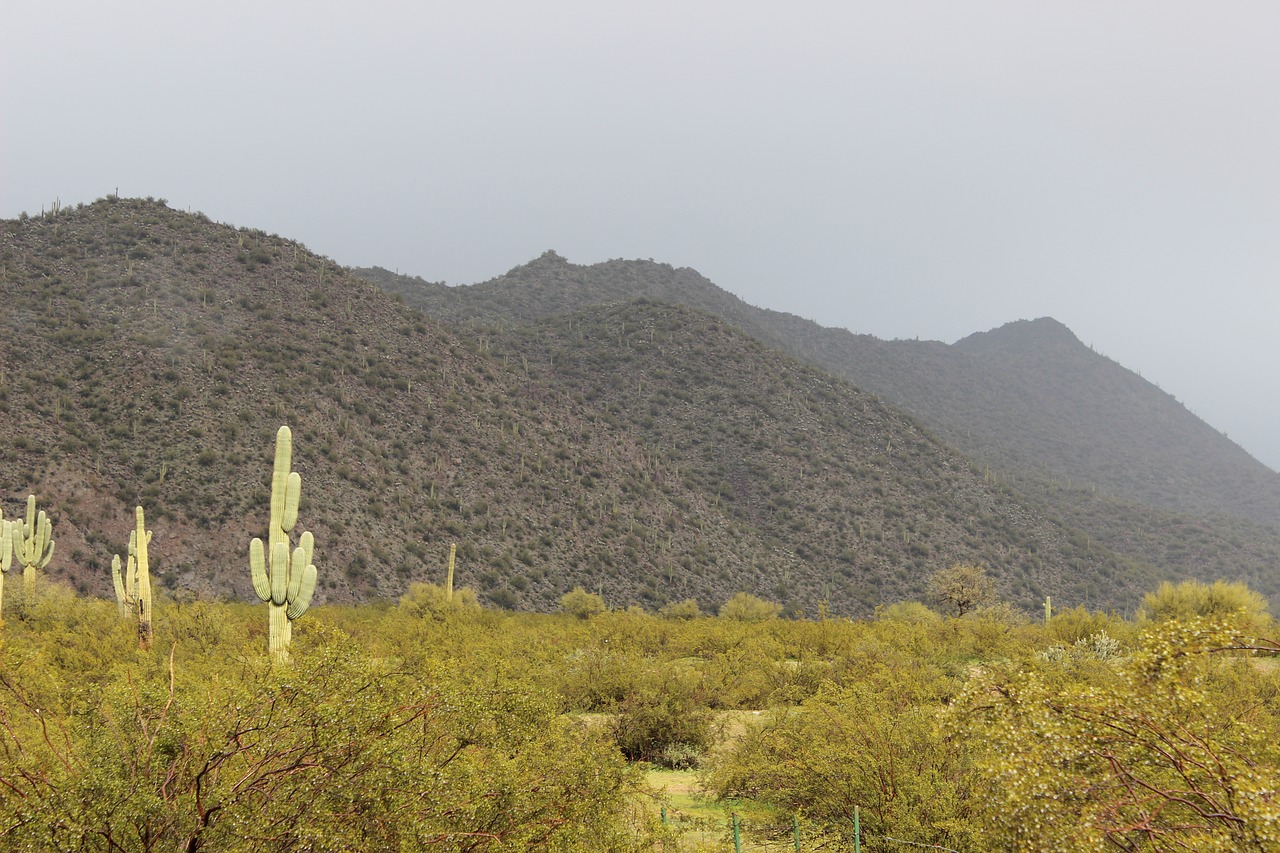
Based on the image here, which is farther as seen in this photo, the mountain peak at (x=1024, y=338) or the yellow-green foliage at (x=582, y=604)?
the mountain peak at (x=1024, y=338)

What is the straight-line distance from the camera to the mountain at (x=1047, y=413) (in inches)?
2643

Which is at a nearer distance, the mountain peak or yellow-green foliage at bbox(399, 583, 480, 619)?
yellow-green foliage at bbox(399, 583, 480, 619)

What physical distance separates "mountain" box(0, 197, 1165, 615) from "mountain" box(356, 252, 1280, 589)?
12.4 meters

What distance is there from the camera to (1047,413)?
99.6 meters

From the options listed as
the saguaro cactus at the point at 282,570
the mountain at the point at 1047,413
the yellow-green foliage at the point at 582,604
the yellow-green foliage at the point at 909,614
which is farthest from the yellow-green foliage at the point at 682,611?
the mountain at the point at 1047,413

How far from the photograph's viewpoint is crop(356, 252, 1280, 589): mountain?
220 ft

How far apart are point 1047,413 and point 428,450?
3070 inches

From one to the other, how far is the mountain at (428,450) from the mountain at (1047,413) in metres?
12.4

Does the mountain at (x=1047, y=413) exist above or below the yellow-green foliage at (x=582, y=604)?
above

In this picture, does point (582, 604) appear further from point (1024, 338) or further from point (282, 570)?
point (1024, 338)

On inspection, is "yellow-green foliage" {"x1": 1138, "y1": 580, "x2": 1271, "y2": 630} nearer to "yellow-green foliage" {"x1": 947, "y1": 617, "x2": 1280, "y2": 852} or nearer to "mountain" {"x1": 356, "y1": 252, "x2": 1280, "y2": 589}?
"yellow-green foliage" {"x1": 947, "y1": 617, "x2": 1280, "y2": 852}

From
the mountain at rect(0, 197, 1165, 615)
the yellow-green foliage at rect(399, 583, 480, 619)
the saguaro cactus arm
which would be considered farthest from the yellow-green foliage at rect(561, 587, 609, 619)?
the saguaro cactus arm

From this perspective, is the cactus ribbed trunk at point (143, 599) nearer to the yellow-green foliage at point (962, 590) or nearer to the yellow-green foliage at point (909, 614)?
the yellow-green foliage at point (909, 614)

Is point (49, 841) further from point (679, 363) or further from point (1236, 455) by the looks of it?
point (1236, 455)
